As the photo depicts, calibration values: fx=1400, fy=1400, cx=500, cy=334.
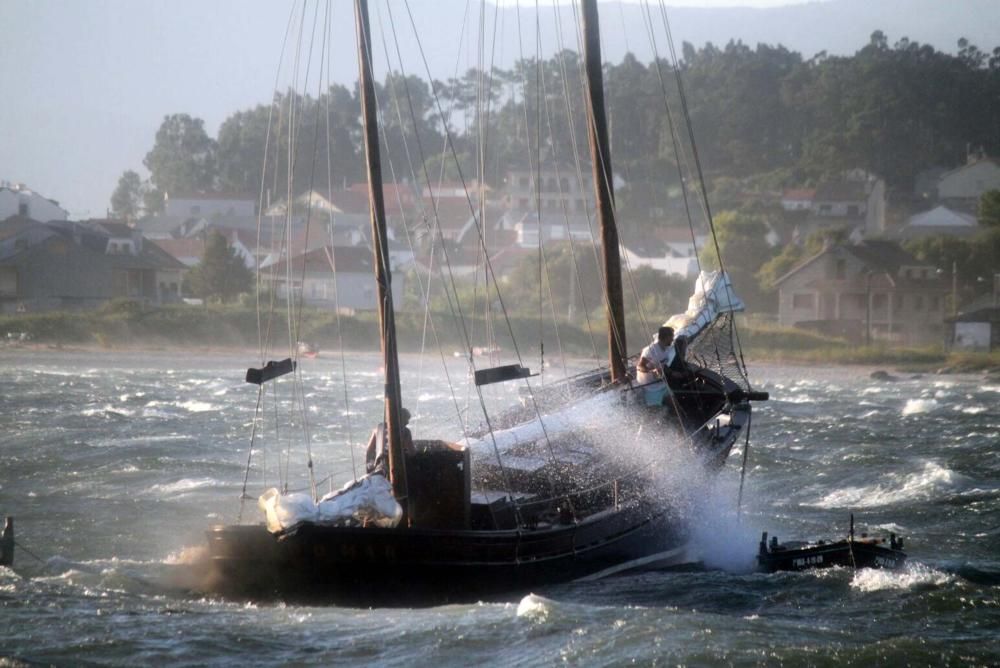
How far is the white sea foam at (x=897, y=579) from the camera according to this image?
1973 centimetres

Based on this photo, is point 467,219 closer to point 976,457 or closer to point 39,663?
point 976,457

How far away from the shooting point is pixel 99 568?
19.3 m

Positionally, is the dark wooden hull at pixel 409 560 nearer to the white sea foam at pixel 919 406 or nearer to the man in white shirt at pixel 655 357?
the man in white shirt at pixel 655 357

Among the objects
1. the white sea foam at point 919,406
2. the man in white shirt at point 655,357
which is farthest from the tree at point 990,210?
the man in white shirt at point 655,357

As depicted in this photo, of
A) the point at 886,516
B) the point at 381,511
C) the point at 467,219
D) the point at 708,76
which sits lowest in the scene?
the point at 886,516

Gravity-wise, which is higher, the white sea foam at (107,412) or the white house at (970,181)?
the white house at (970,181)

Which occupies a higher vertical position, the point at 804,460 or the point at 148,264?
the point at 148,264

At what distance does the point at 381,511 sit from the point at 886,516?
14.2m

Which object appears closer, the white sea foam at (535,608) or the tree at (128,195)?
the white sea foam at (535,608)

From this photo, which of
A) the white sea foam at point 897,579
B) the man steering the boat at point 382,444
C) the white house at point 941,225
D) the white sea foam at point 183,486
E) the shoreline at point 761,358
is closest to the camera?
the man steering the boat at point 382,444

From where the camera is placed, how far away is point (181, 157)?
160 meters

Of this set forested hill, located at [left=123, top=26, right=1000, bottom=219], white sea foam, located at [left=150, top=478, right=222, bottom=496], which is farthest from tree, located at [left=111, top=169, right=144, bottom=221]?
white sea foam, located at [left=150, top=478, right=222, bottom=496]

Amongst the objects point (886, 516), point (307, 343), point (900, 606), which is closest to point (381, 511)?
point (900, 606)

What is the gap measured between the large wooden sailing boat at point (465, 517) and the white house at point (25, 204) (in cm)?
7489
